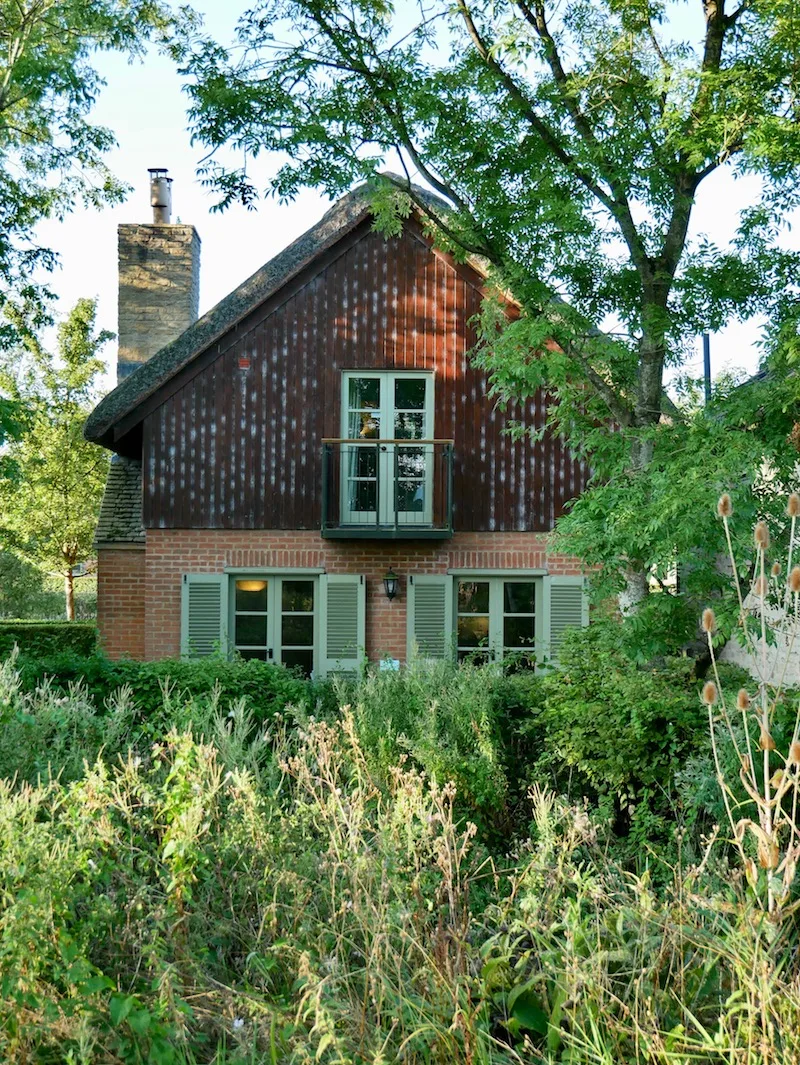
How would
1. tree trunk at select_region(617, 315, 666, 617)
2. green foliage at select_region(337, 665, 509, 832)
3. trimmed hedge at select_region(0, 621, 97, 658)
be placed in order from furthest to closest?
1. trimmed hedge at select_region(0, 621, 97, 658)
2. tree trunk at select_region(617, 315, 666, 617)
3. green foliage at select_region(337, 665, 509, 832)

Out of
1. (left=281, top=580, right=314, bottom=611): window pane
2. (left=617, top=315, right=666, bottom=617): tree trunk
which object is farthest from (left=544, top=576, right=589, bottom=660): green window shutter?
(left=617, top=315, right=666, bottom=617): tree trunk

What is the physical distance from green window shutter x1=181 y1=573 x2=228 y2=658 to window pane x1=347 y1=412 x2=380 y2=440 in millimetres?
2523

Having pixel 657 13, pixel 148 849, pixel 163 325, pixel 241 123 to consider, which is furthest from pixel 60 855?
pixel 163 325

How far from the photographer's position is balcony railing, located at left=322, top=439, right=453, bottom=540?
14.6m

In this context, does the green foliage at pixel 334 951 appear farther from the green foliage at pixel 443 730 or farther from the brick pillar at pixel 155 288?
the brick pillar at pixel 155 288

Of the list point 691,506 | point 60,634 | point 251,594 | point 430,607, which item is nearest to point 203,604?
point 251,594

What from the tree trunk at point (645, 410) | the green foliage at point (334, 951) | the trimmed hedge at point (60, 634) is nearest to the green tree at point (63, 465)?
the trimmed hedge at point (60, 634)

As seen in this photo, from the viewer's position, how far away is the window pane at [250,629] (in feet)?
48.7

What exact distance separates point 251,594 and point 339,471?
1.98 metres

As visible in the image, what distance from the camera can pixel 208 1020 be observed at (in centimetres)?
348

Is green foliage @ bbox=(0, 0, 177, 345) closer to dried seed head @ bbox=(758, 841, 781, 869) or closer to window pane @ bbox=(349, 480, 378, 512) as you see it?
window pane @ bbox=(349, 480, 378, 512)

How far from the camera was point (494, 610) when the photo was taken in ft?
49.1

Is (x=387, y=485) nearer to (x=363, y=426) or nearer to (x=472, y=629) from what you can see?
(x=363, y=426)

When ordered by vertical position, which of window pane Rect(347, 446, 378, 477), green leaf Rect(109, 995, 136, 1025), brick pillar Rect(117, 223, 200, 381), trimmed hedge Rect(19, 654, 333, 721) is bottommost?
green leaf Rect(109, 995, 136, 1025)
